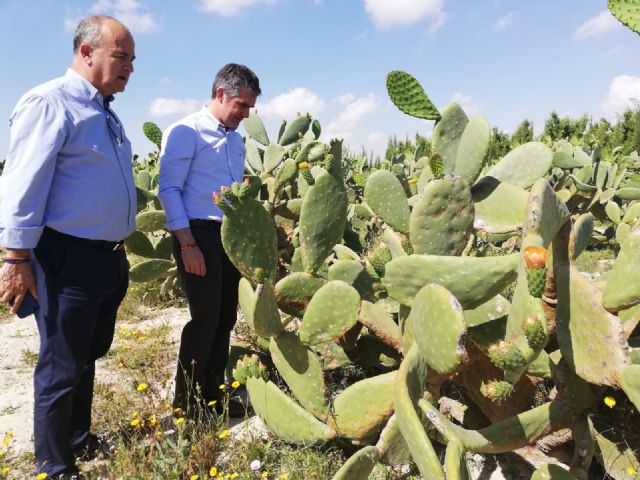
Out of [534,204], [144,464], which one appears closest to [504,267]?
[534,204]

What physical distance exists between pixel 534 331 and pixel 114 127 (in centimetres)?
172

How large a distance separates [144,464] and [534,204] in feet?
5.67

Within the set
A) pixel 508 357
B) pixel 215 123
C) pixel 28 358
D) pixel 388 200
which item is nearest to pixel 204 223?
pixel 215 123

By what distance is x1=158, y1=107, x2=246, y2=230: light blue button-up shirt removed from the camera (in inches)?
90.9

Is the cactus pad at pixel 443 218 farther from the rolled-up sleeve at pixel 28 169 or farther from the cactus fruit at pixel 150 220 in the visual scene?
the cactus fruit at pixel 150 220

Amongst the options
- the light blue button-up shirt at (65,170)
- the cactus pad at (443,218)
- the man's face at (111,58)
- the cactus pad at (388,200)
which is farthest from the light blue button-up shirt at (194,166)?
the cactus pad at (443,218)

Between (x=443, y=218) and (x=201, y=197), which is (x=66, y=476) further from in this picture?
(x=443, y=218)

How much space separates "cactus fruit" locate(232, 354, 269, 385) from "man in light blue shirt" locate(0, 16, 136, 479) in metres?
0.78

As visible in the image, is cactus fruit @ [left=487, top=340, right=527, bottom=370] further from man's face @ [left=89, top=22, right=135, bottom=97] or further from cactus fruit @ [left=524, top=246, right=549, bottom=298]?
A: man's face @ [left=89, top=22, right=135, bottom=97]

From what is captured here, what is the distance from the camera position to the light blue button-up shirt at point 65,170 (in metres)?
1.71

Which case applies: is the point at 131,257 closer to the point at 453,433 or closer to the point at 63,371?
the point at 63,371

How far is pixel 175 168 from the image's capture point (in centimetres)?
232

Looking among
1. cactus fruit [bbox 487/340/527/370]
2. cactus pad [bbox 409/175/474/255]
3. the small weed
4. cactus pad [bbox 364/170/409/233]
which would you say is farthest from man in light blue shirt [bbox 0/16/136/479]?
the small weed

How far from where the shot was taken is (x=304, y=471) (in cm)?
202
